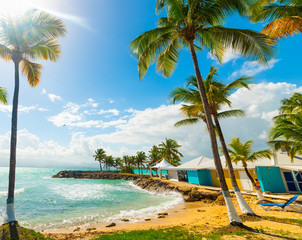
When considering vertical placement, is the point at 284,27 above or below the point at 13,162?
above

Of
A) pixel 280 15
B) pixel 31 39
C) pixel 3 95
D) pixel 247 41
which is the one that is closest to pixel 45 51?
pixel 31 39

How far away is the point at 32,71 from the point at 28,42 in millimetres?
1695

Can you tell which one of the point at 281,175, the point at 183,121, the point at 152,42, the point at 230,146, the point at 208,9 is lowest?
the point at 281,175

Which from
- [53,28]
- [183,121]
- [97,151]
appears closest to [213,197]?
[183,121]

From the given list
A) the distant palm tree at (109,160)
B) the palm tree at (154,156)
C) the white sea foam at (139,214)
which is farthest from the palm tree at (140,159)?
the white sea foam at (139,214)

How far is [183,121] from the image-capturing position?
15.1m

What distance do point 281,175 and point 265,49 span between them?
42.3 feet

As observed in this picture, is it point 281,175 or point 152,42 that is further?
point 281,175

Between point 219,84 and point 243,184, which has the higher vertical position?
point 219,84

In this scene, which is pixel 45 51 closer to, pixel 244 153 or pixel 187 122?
pixel 187 122

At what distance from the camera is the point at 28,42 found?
824 centimetres

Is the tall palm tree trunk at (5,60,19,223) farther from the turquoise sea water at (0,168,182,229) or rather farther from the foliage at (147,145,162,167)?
the foliage at (147,145,162,167)

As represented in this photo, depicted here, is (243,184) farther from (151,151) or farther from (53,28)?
(151,151)

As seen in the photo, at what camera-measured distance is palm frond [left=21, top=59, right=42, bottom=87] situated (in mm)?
9061
